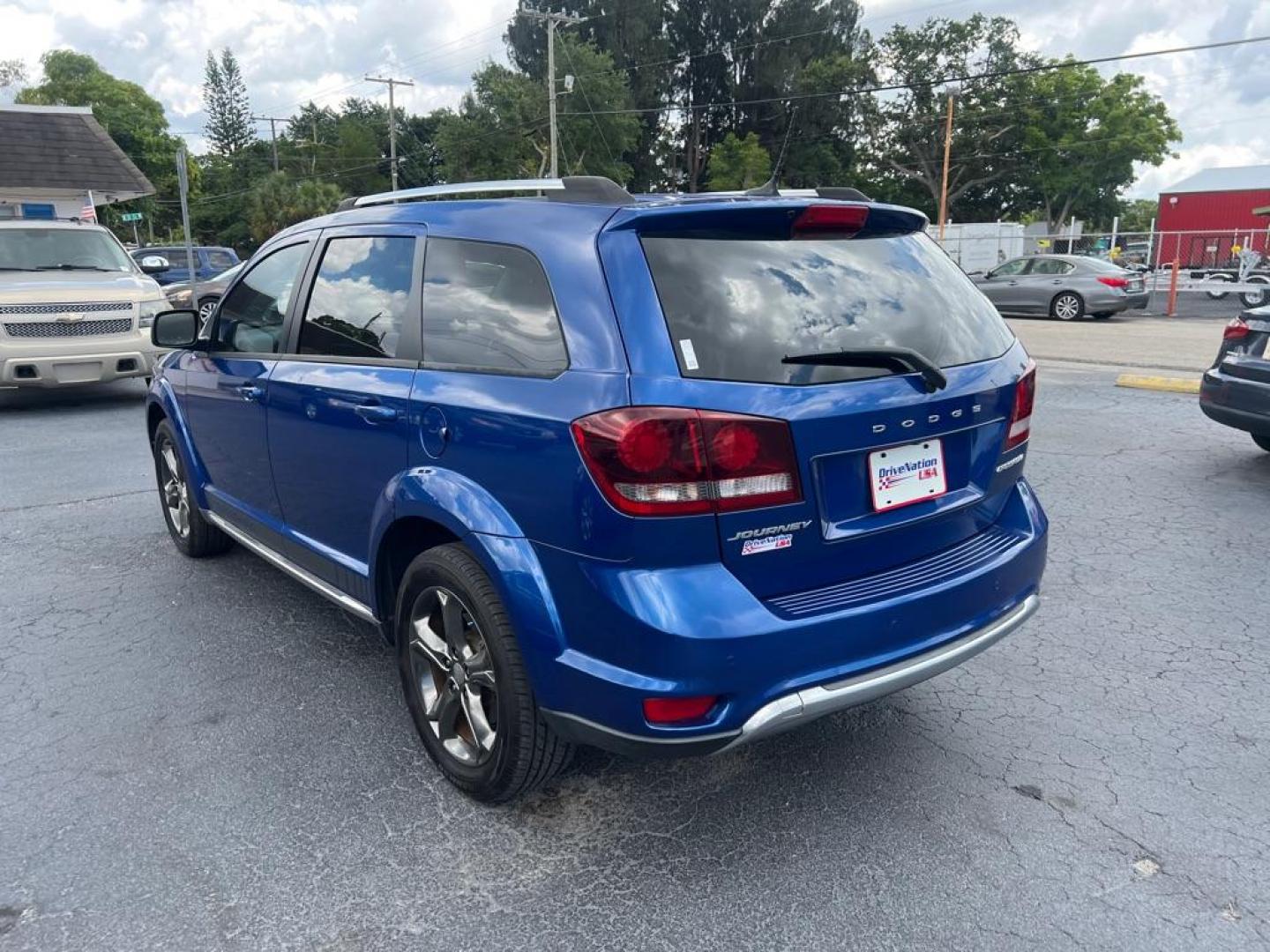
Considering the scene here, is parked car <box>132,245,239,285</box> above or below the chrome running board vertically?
above

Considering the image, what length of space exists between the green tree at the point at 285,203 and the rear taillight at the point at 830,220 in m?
52.6

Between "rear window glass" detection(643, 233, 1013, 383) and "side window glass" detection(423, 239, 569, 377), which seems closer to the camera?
"rear window glass" detection(643, 233, 1013, 383)

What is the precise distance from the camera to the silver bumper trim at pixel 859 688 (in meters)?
2.36

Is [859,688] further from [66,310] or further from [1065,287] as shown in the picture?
[1065,287]

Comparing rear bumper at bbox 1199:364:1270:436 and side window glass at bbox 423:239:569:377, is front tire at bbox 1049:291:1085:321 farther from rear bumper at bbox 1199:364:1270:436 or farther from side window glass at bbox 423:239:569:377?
side window glass at bbox 423:239:569:377

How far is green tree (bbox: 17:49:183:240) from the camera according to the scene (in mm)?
64312

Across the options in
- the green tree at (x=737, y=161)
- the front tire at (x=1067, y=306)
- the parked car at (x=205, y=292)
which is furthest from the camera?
the green tree at (x=737, y=161)

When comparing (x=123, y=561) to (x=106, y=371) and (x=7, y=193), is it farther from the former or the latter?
(x=7, y=193)

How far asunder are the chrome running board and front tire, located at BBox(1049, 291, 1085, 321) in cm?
1949

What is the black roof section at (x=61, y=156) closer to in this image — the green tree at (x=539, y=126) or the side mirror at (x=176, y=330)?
the side mirror at (x=176, y=330)

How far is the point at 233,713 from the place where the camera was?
3.45 metres

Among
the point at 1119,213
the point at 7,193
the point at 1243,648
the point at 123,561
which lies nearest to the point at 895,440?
the point at 1243,648

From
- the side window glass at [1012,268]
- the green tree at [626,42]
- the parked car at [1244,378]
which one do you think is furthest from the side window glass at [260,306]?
the green tree at [626,42]

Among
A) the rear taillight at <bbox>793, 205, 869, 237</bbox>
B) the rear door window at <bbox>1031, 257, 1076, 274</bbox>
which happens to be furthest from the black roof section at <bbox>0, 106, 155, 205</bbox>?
the rear taillight at <bbox>793, 205, 869, 237</bbox>
